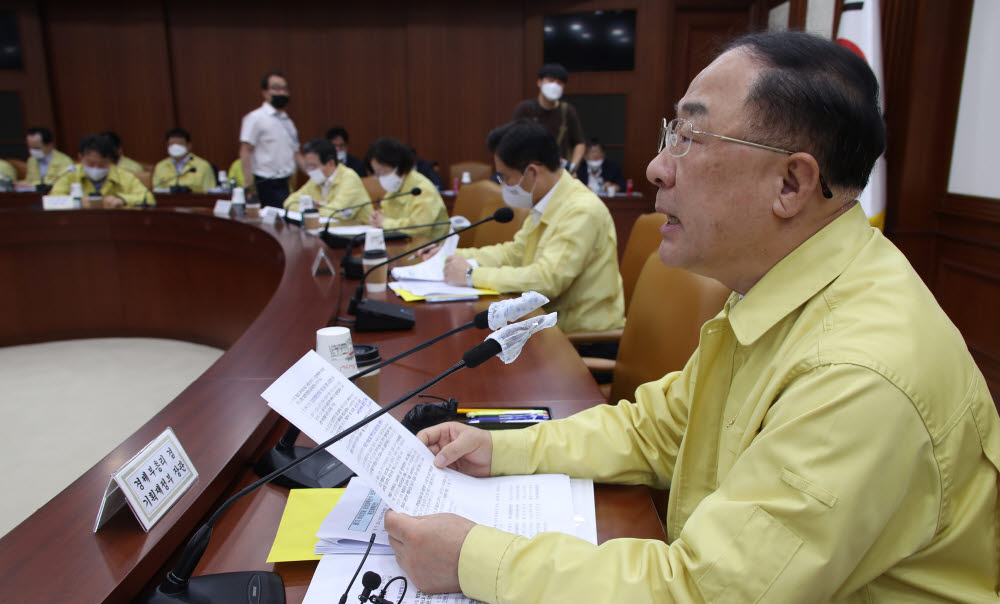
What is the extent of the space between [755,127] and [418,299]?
1.44 metres

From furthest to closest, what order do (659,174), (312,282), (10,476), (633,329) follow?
(10,476) < (312,282) < (633,329) < (659,174)

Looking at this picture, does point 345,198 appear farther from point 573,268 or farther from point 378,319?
point 378,319

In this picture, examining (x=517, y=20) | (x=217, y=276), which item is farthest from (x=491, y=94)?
(x=217, y=276)

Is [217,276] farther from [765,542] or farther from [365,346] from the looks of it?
[765,542]

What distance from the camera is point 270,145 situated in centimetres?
555

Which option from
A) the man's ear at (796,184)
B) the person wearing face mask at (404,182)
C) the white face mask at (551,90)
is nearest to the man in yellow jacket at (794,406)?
the man's ear at (796,184)

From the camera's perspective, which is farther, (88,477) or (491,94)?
(491,94)

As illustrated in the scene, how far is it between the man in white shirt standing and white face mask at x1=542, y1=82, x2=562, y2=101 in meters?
2.27

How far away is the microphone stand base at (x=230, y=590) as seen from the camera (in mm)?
680

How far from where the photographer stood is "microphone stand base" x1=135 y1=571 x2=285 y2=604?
0.68m

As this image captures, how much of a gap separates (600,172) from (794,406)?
5644mm

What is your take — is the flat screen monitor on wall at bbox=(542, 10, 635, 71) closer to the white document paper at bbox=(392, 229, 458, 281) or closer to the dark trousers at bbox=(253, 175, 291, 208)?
the dark trousers at bbox=(253, 175, 291, 208)

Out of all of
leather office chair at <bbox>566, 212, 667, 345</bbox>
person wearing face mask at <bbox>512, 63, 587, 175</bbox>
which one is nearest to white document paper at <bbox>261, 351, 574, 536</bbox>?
leather office chair at <bbox>566, 212, 667, 345</bbox>

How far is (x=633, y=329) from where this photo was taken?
1.64 metres
